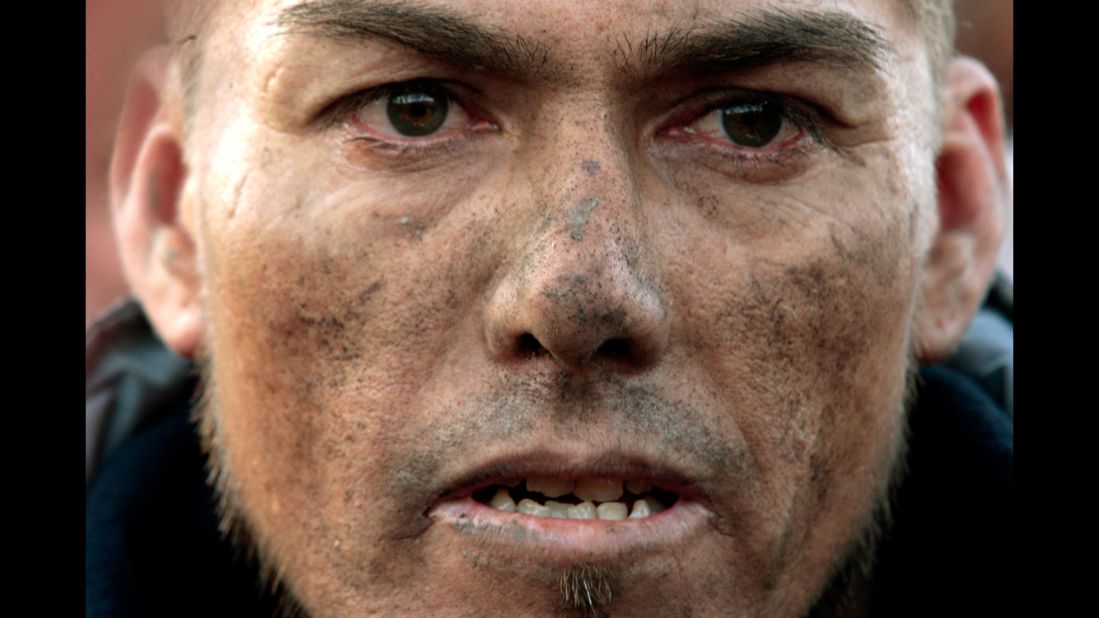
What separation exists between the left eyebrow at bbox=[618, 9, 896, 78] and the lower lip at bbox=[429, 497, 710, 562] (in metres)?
0.70

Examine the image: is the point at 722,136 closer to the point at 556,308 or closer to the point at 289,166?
the point at 556,308

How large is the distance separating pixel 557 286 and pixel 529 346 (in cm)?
11

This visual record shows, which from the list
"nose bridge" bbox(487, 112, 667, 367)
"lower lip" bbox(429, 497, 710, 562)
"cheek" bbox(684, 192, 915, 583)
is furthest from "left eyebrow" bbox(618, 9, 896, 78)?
"lower lip" bbox(429, 497, 710, 562)

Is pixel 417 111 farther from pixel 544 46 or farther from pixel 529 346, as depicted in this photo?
pixel 529 346

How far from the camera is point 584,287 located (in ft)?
6.03

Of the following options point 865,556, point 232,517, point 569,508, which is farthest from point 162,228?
point 865,556

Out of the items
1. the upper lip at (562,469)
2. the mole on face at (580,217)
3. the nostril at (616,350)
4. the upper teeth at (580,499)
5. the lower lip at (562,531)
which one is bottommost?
the lower lip at (562,531)

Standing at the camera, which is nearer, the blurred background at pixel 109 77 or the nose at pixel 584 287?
the nose at pixel 584 287

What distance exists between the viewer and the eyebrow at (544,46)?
195 centimetres

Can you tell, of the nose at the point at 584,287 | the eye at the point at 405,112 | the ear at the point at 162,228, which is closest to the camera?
the nose at the point at 584,287

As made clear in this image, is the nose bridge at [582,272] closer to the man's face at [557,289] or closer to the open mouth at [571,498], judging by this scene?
the man's face at [557,289]

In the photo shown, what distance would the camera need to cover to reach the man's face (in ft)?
6.23

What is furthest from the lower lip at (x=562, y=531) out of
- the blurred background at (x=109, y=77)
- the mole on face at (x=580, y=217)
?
the blurred background at (x=109, y=77)

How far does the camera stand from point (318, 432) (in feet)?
6.75
